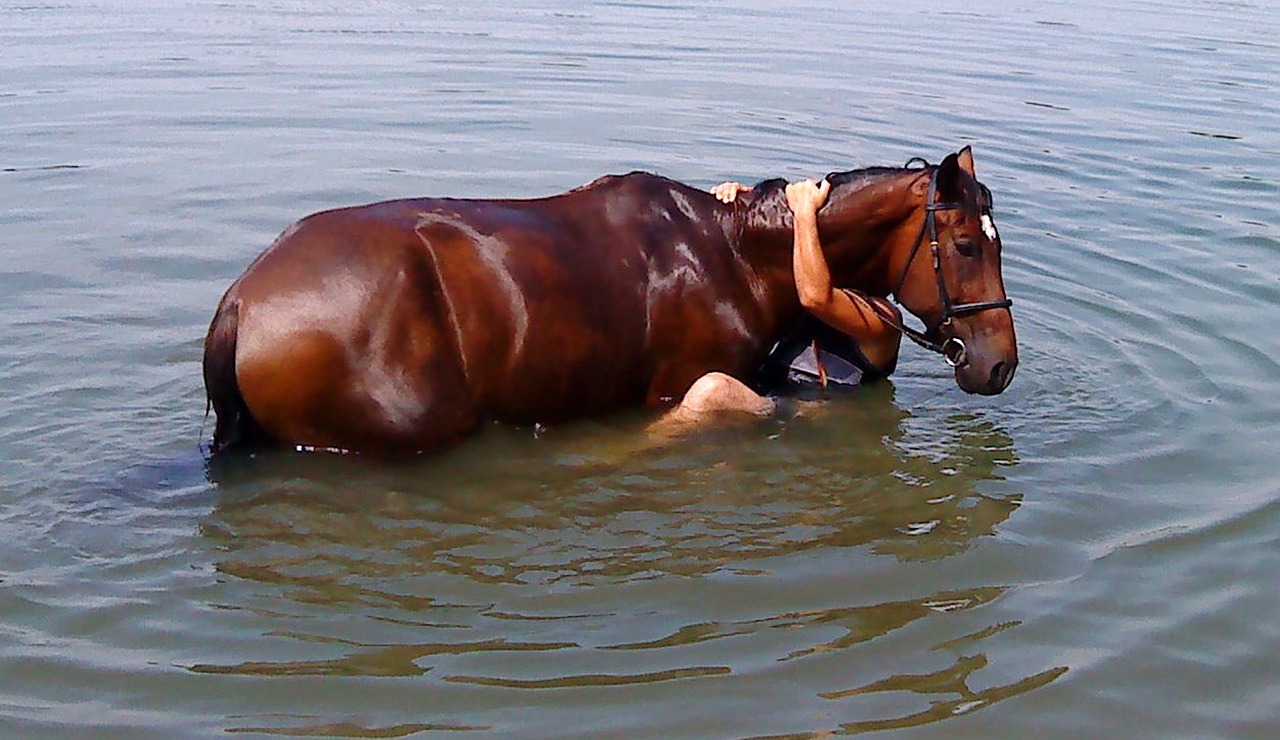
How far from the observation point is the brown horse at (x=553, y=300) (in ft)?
17.7

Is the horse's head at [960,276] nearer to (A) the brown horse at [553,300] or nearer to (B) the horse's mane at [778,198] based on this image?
(A) the brown horse at [553,300]

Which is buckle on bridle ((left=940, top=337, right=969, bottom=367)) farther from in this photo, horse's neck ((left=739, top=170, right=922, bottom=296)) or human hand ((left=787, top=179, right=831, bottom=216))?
human hand ((left=787, top=179, right=831, bottom=216))

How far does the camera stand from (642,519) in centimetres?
551

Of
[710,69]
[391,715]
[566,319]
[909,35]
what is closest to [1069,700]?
[391,715]

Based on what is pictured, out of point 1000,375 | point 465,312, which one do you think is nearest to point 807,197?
point 1000,375

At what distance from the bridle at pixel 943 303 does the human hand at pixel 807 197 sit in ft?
1.30

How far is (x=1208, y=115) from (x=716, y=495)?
37.2 feet

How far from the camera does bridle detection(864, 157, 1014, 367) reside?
618 centimetres

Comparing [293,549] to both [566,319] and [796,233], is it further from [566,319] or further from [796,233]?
[796,233]

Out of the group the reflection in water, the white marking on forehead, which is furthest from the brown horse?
the reflection in water

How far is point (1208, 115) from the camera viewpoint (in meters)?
15.1

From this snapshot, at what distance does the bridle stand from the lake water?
17.8 inches

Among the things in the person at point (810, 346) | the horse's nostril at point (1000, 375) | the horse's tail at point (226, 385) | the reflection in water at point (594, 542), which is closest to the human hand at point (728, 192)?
the person at point (810, 346)

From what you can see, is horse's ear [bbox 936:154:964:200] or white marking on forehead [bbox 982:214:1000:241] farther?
white marking on forehead [bbox 982:214:1000:241]
